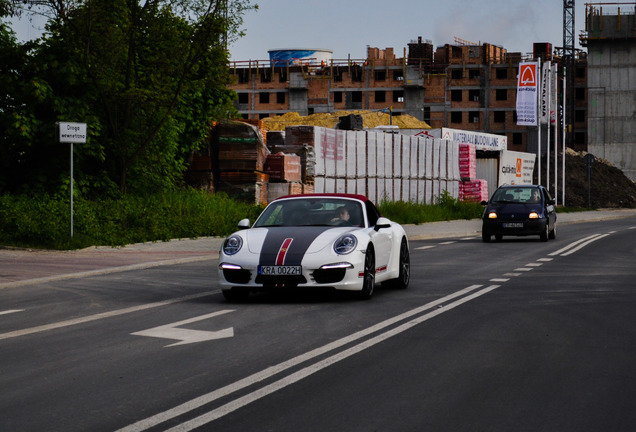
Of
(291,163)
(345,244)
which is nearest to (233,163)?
(291,163)

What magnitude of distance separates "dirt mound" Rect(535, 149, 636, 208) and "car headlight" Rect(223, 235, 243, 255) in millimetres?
73640

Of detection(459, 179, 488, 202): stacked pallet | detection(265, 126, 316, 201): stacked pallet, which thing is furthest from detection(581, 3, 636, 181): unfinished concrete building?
detection(265, 126, 316, 201): stacked pallet

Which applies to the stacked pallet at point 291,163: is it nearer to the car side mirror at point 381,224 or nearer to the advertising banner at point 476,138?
the car side mirror at point 381,224

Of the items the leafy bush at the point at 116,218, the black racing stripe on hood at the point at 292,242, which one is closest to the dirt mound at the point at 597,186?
the leafy bush at the point at 116,218

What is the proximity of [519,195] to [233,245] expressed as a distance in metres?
17.8

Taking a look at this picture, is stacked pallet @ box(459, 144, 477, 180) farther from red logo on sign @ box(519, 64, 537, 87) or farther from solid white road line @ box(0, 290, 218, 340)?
solid white road line @ box(0, 290, 218, 340)

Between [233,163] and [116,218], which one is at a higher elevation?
[233,163]

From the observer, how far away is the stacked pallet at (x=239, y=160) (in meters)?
33.0

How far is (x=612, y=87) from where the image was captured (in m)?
108

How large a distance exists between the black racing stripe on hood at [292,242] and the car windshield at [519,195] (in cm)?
1674

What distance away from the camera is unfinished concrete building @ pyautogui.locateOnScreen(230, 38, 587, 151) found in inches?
4727

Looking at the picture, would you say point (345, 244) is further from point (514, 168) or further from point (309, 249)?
point (514, 168)

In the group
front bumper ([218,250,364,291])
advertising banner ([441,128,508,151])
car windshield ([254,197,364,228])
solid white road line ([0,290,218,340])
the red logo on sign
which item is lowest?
solid white road line ([0,290,218,340])

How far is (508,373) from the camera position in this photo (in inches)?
314
